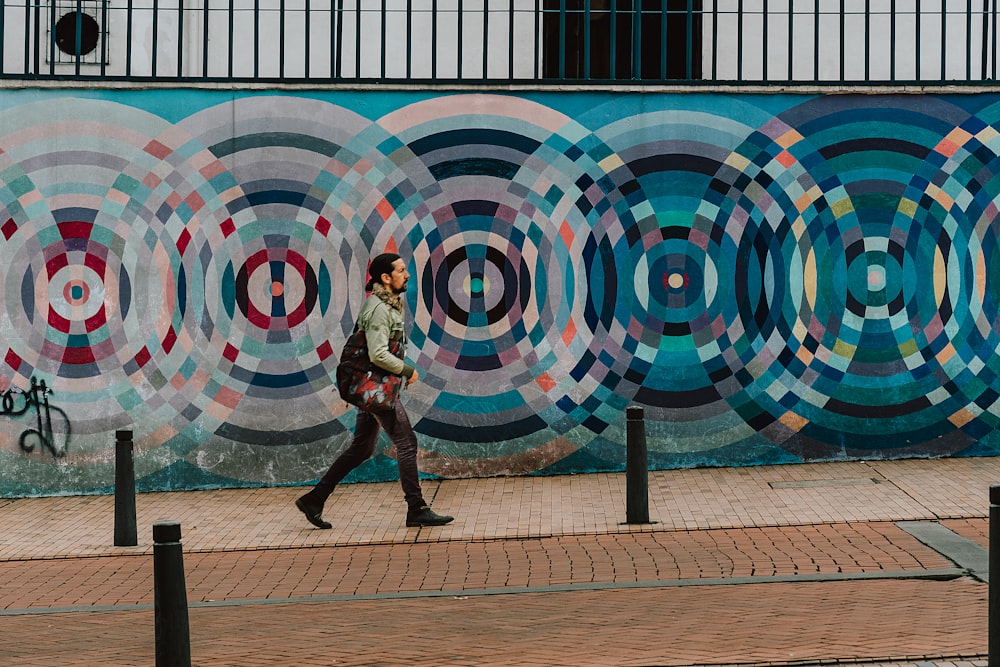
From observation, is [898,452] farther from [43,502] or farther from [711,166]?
[43,502]

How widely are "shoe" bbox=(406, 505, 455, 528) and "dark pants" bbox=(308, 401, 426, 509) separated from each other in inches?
1.7

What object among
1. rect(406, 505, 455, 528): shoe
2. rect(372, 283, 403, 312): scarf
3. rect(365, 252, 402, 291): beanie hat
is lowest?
rect(406, 505, 455, 528): shoe

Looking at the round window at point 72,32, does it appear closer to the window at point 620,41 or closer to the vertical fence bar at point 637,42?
the window at point 620,41

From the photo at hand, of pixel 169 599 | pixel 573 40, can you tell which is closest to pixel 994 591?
pixel 169 599

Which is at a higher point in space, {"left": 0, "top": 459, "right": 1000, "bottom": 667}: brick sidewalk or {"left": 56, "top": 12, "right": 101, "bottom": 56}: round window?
{"left": 56, "top": 12, "right": 101, "bottom": 56}: round window

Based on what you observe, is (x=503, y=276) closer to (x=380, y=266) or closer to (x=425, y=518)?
(x=380, y=266)

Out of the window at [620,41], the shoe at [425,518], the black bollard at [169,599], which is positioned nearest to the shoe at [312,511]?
the shoe at [425,518]

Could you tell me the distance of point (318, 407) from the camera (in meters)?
11.8

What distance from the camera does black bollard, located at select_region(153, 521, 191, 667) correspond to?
565 centimetres

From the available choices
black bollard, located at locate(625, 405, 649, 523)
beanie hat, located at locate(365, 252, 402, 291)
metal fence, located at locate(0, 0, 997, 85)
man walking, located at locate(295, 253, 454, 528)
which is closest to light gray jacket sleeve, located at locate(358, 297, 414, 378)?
man walking, located at locate(295, 253, 454, 528)

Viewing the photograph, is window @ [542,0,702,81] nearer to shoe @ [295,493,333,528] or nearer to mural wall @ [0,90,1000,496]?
mural wall @ [0,90,1000,496]

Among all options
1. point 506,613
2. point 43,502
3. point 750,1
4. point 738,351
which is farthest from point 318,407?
point 750,1

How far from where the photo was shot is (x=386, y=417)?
9.65 m

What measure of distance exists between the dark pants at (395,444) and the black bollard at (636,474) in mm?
1491
